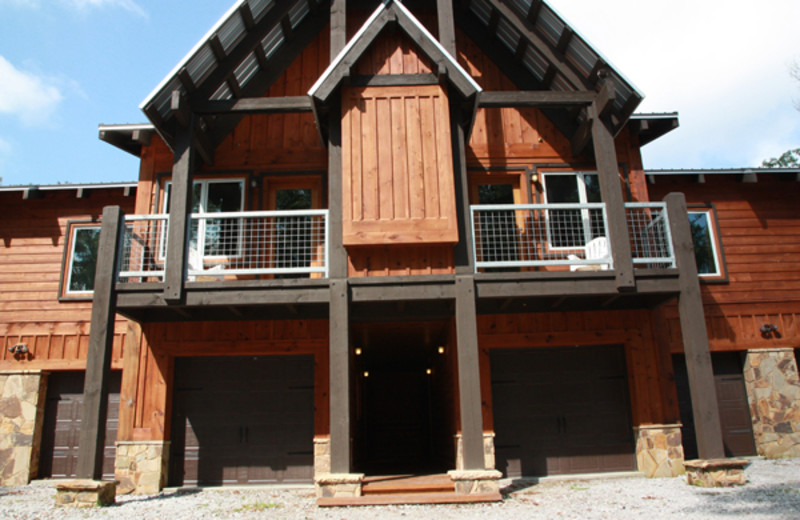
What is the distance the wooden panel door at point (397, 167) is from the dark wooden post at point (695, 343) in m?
3.29

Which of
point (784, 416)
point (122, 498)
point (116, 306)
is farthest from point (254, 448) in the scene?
point (784, 416)

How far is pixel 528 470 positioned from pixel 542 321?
242 centimetres

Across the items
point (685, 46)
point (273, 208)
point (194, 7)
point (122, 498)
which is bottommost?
point (122, 498)

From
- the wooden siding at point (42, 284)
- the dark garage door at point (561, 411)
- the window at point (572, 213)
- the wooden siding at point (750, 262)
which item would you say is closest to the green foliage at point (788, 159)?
the wooden siding at point (750, 262)

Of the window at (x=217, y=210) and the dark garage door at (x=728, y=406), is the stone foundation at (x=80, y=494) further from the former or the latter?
the dark garage door at (x=728, y=406)

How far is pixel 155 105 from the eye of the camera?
867 centimetres

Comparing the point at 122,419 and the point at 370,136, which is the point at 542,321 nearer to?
the point at 370,136

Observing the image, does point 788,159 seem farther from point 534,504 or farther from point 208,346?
point 208,346

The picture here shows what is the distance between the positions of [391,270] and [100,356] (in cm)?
409

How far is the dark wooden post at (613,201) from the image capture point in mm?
8492

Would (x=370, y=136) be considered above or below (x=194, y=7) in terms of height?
below

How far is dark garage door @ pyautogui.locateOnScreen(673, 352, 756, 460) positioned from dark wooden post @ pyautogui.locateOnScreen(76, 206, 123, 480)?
9233 millimetres

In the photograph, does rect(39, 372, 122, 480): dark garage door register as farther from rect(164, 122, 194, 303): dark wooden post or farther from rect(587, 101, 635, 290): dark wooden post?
rect(587, 101, 635, 290): dark wooden post

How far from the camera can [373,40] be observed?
908cm
